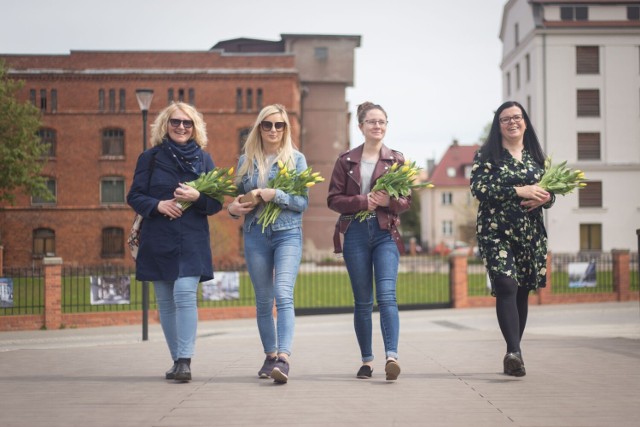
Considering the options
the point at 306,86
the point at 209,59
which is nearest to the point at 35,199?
the point at 209,59

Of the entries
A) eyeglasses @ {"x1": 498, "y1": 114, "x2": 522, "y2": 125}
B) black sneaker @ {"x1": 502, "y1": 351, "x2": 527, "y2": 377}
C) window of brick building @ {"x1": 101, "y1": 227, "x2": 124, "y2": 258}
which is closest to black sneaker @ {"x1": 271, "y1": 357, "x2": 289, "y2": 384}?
black sneaker @ {"x1": 502, "y1": 351, "x2": 527, "y2": 377}

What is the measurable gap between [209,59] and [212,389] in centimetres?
4240

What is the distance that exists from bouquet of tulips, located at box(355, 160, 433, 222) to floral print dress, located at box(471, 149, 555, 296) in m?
0.61

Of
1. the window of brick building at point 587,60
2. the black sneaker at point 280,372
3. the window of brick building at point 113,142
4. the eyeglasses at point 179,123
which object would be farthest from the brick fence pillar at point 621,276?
the window of brick building at point 113,142

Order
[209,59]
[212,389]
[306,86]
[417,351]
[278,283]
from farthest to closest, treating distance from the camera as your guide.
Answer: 1. [306,86]
2. [209,59]
3. [417,351]
4. [278,283]
5. [212,389]

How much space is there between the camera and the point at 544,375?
20.6 ft

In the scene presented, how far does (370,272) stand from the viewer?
21.3 ft

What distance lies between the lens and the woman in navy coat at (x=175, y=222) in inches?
251

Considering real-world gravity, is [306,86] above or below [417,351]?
above

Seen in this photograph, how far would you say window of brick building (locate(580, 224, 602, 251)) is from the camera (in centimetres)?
4684

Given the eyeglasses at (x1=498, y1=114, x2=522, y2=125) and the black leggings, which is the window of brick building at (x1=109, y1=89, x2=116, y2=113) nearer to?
the eyeglasses at (x1=498, y1=114, x2=522, y2=125)

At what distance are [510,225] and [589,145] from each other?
42.2 m

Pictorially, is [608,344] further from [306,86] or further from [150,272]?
[306,86]

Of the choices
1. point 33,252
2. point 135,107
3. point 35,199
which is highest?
point 135,107
